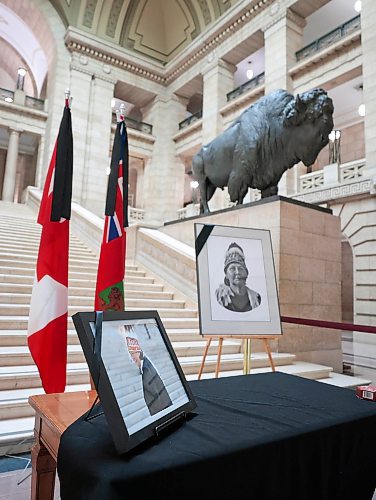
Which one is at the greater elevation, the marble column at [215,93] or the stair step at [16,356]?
the marble column at [215,93]

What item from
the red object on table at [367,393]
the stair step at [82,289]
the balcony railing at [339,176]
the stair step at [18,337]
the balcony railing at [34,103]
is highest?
the balcony railing at [34,103]

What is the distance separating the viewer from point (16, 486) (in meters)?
2.22

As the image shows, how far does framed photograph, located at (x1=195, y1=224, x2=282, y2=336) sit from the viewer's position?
11.0 ft

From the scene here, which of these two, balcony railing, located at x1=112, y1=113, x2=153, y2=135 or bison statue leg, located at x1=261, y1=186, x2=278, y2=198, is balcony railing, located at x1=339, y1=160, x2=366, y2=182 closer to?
bison statue leg, located at x1=261, y1=186, x2=278, y2=198

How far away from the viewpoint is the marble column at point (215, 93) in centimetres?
1777

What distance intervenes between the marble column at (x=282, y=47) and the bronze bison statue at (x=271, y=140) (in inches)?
326

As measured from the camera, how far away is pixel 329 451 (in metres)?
1.58

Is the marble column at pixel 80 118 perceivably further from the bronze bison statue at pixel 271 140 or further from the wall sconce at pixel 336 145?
the bronze bison statue at pixel 271 140

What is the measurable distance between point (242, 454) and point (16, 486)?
1.62 m

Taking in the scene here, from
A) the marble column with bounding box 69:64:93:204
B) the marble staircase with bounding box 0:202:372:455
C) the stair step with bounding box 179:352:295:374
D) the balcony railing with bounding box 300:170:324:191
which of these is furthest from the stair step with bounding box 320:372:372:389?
the marble column with bounding box 69:64:93:204

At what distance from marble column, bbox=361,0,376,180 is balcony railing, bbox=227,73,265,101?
493 centimetres

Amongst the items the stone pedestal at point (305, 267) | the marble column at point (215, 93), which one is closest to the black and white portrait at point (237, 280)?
the stone pedestal at point (305, 267)

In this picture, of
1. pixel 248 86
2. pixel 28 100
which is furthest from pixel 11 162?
pixel 248 86

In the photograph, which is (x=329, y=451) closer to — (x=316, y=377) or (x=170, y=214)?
(x=316, y=377)
